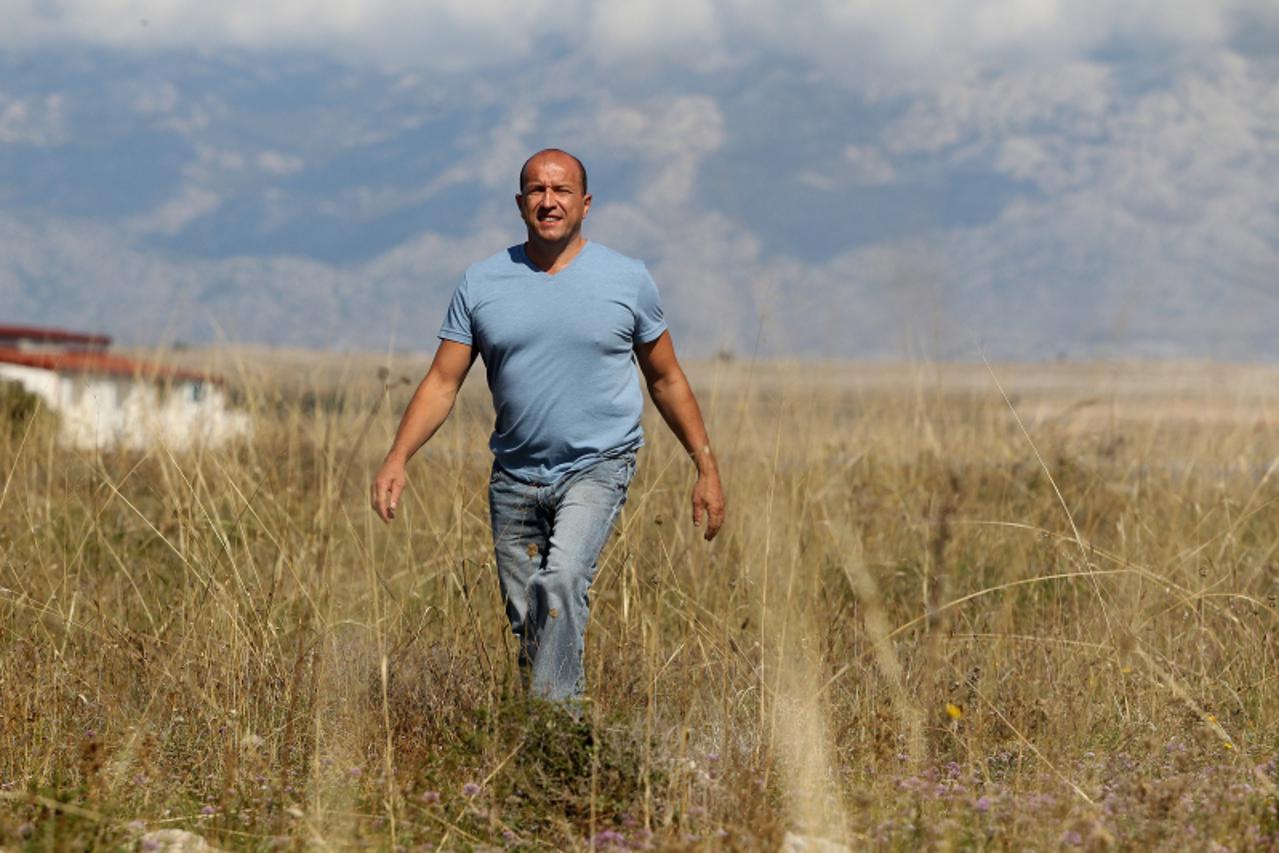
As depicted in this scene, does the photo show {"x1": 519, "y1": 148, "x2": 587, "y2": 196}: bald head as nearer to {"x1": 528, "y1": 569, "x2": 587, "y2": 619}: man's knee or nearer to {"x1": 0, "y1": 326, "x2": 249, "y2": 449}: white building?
{"x1": 528, "y1": 569, "x2": 587, "y2": 619}: man's knee

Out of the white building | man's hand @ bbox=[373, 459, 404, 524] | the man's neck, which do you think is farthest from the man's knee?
the white building

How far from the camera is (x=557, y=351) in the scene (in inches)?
181

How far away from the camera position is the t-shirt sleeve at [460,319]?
15.4 feet

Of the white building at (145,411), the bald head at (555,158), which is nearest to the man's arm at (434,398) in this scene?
the bald head at (555,158)

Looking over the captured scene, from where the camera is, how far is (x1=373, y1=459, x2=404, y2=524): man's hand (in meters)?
4.45

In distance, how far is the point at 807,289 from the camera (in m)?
9.59

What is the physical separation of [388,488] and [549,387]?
559 millimetres

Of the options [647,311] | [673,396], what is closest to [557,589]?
[673,396]

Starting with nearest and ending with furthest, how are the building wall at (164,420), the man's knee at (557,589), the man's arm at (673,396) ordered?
1. the man's knee at (557,589)
2. the man's arm at (673,396)
3. the building wall at (164,420)

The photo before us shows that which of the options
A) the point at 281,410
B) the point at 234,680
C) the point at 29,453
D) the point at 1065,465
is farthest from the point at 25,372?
the point at 234,680

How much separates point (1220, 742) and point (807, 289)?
17.6 ft

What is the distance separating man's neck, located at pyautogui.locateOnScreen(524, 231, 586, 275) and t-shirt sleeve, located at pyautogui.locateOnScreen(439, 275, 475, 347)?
0.74ft

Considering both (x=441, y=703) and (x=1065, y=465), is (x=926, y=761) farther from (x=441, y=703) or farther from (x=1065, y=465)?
(x=1065, y=465)

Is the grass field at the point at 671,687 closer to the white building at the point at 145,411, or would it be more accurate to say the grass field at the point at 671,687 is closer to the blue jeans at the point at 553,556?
the blue jeans at the point at 553,556
